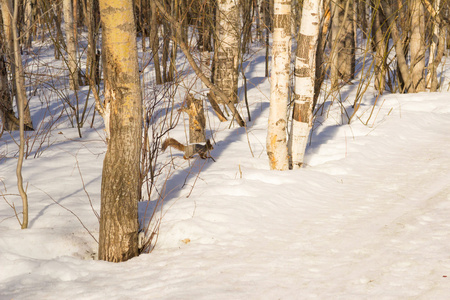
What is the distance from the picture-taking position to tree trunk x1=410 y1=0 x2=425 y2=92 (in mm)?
7836

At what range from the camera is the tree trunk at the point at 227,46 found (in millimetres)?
7035

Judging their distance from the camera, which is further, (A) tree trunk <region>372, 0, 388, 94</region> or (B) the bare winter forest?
(A) tree trunk <region>372, 0, 388, 94</region>

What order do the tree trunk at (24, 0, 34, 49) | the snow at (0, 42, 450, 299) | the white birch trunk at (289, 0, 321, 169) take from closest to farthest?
the snow at (0, 42, 450, 299), the tree trunk at (24, 0, 34, 49), the white birch trunk at (289, 0, 321, 169)

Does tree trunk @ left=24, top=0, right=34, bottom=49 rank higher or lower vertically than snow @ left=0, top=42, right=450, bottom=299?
higher

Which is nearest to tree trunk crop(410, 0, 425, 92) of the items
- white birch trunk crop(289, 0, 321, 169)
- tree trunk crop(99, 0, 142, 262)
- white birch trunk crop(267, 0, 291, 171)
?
white birch trunk crop(289, 0, 321, 169)

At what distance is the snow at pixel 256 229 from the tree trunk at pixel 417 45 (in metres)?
3.09

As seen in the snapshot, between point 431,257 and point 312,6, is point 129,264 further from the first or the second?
point 312,6

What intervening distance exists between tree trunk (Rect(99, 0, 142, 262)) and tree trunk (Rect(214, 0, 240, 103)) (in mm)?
4263

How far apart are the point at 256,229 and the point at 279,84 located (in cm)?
151

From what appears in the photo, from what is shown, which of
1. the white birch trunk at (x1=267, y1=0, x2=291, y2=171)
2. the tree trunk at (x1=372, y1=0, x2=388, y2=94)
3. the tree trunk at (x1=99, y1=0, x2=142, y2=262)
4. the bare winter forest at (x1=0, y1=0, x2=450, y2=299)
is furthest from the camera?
the tree trunk at (x1=372, y1=0, x2=388, y2=94)

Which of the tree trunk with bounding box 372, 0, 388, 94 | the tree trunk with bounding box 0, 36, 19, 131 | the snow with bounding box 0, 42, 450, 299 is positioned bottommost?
the snow with bounding box 0, 42, 450, 299

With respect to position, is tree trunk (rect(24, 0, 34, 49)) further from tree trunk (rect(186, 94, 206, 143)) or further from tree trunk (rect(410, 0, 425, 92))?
tree trunk (rect(410, 0, 425, 92))

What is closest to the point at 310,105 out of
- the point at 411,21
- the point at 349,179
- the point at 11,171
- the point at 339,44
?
the point at 349,179

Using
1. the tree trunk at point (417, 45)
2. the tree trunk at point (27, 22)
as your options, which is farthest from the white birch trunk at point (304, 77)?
the tree trunk at point (417, 45)
